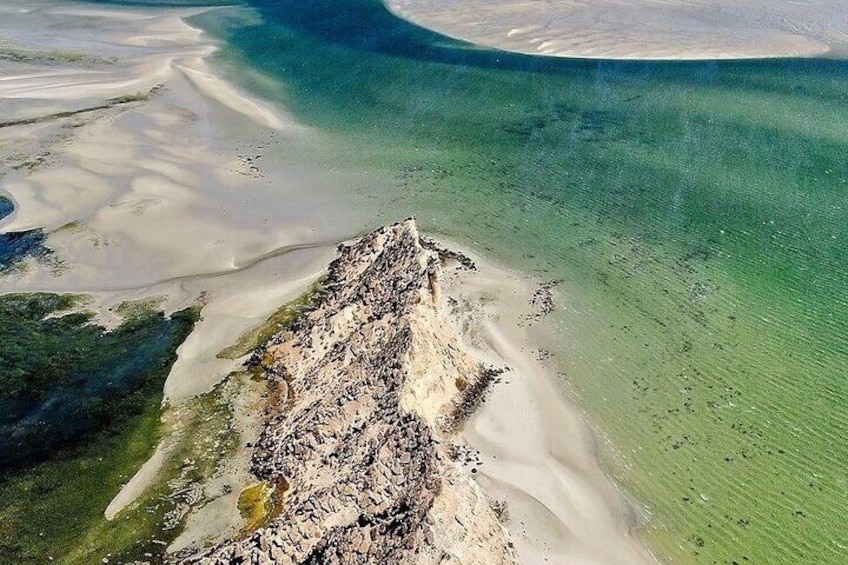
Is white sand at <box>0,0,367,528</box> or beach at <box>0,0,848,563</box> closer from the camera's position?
beach at <box>0,0,848,563</box>

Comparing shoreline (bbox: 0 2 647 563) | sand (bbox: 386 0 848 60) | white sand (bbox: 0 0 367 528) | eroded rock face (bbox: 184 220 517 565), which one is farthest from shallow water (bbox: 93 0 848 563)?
eroded rock face (bbox: 184 220 517 565)

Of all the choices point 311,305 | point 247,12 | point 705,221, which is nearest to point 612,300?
point 705,221

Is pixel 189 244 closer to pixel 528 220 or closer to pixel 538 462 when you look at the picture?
pixel 528 220

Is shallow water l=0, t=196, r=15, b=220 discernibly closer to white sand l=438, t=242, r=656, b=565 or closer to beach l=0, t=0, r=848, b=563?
beach l=0, t=0, r=848, b=563

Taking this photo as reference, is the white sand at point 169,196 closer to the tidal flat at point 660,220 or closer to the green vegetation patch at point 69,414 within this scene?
the green vegetation patch at point 69,414

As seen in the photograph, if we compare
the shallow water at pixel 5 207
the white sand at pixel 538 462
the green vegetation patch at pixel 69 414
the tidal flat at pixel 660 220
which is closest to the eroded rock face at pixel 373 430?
the white sand at pixel 538 462

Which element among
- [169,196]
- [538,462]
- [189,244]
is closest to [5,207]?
[169,196]
